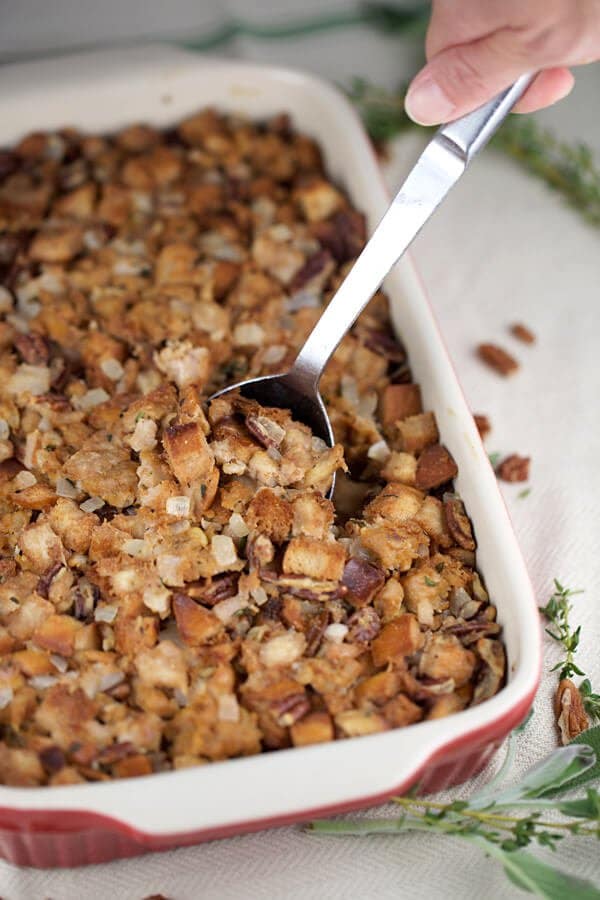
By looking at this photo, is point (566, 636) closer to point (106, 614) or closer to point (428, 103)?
point (106, 614)

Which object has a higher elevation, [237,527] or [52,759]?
[237,527]

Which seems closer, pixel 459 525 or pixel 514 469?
pixel 459 525

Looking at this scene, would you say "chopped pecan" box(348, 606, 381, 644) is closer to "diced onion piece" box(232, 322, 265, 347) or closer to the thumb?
"diced onion piece" box(232, 322, 265, 347)

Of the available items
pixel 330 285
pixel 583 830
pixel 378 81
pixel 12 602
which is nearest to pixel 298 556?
pixel 12 602

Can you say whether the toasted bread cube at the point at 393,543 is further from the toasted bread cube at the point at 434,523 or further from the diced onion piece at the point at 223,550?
the diced onion piece at the point at 223,550

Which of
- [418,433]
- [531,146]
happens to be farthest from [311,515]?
[531,146]

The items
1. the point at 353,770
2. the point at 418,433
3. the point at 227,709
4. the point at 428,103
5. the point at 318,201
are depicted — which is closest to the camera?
the point at 353,770

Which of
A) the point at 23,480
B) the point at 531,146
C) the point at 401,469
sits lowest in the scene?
the point at 23,480
